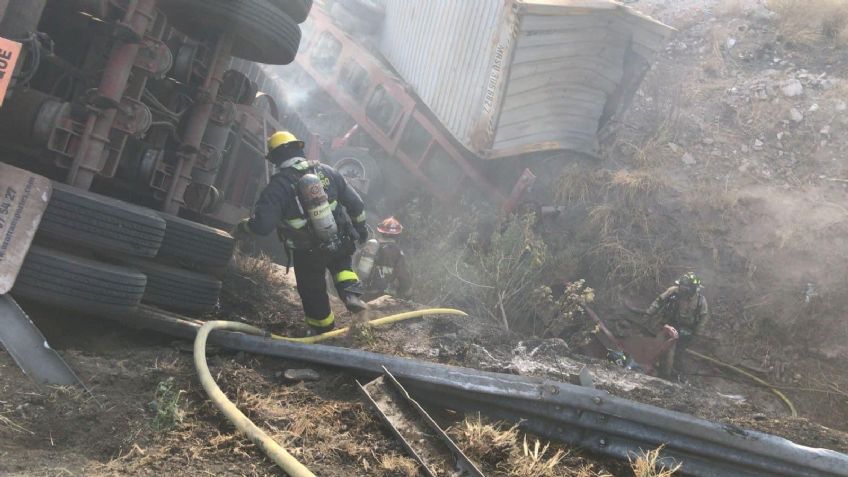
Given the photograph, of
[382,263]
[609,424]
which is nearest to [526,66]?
[382,263]

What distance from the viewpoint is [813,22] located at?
11062mm

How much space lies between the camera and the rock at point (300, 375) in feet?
10.8

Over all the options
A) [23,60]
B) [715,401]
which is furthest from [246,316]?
[715,401]

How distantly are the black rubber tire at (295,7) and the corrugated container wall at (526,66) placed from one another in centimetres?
310

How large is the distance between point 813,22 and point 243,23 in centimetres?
1124

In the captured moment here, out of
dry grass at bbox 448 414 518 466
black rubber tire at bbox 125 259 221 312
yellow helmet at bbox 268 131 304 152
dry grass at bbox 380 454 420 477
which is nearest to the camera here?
dry grass at bbox 380 454 420 477

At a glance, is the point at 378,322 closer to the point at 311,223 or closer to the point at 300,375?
the point at 311,223

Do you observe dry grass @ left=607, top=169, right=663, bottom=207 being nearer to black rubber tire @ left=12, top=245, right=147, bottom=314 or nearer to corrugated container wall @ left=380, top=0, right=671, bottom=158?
corrugated container wall @ left=380, top=0, right=671, bottom=158

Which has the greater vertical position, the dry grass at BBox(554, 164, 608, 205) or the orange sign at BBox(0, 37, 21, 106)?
the dry grass at BBox(554, 164, 608, 205)

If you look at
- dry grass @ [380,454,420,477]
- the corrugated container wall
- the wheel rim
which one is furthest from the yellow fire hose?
the wheel rim

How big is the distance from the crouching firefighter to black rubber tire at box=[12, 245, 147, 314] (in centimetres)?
97

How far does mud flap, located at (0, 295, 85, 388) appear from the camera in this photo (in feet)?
9.06

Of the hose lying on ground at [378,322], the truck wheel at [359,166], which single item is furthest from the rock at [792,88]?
the hose lying on ground at [378,322]

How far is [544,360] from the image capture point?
416 cm
